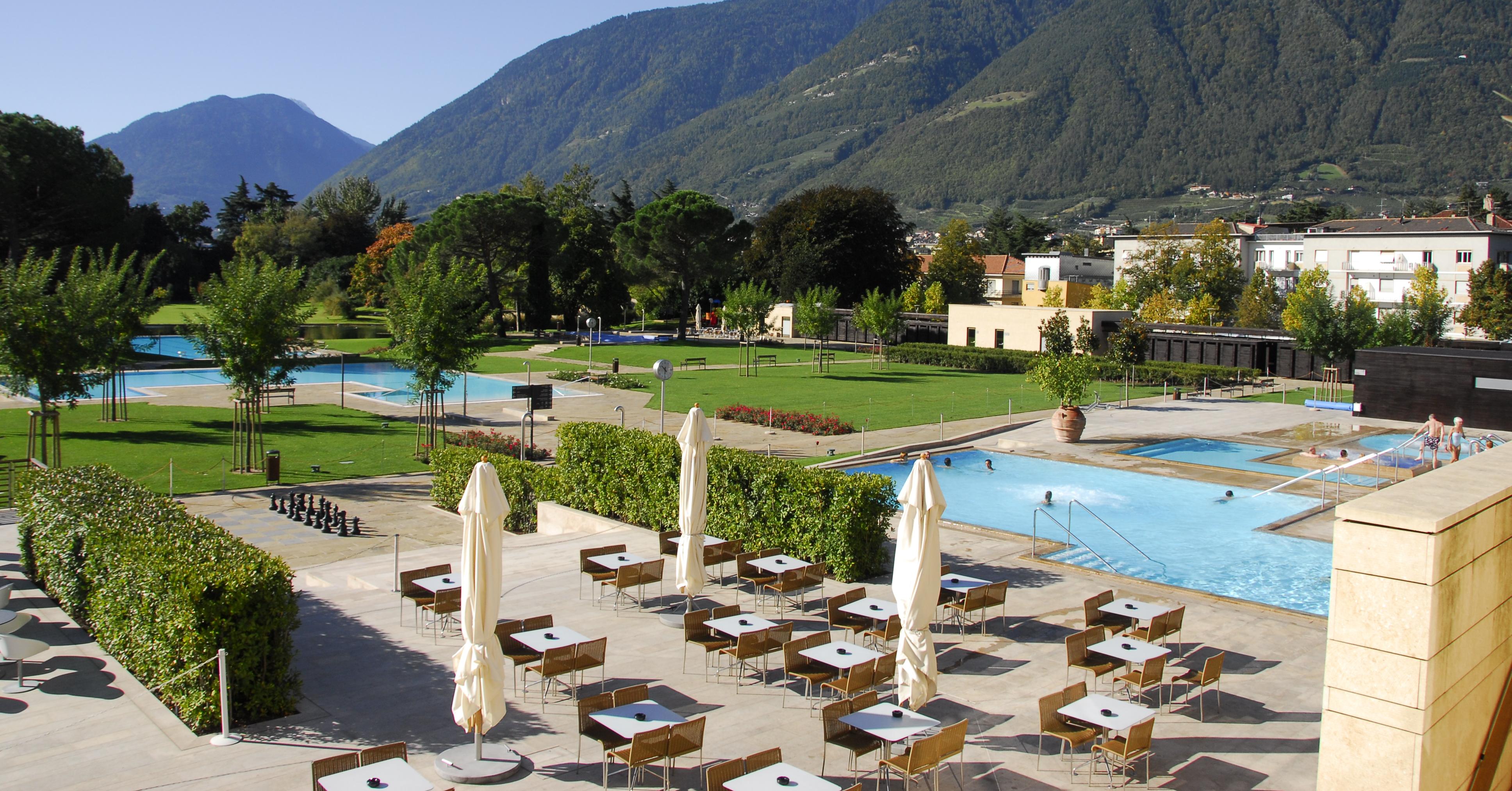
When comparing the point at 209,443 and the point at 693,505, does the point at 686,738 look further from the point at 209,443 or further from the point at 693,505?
the point at 209,443

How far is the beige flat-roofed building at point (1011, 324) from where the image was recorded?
53.4 metres

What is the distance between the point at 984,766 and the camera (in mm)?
9031

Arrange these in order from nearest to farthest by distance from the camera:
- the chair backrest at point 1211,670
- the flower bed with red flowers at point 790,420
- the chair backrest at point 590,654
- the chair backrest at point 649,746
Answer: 1. the chair backrest at point 649,746
2. the chair backrest at point 1211,670
3. the chair backrest at point 590,654
4. the flower bed with red flowers at point 790,420

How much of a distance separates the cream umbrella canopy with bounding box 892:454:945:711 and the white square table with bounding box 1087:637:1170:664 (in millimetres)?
2019

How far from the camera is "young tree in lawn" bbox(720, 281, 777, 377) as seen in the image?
2136 inches

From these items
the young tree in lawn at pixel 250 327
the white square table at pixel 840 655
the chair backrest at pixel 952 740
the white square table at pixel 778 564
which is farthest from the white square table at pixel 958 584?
the young tree in lawn at pixel 250 327

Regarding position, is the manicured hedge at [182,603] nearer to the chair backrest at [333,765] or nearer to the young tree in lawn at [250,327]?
the chair backrest at [333,765]

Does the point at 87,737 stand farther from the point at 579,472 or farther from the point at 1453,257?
the point at 1453,257

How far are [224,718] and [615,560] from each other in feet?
18.3

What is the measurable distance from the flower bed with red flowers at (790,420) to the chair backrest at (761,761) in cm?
2317

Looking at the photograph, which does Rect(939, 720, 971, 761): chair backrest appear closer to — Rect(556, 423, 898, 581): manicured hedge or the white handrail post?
the white handrail post

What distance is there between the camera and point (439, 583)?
12.8 meters

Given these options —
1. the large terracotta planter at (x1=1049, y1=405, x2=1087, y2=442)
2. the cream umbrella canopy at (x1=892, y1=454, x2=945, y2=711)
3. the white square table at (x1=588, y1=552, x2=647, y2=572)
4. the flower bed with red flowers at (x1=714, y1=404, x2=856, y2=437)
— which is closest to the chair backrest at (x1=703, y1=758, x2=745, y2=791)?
the cream umbrella canopy at (x1=892, y1=454, x2=945, y2=711)

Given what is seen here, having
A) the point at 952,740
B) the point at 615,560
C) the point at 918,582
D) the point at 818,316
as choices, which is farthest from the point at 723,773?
the point at 818,316
